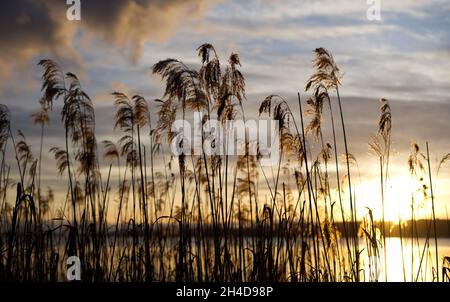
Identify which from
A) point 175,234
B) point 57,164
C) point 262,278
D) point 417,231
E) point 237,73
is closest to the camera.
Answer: point 262,278

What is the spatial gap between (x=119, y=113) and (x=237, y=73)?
2017 mm

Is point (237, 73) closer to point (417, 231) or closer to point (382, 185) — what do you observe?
point (382, 185)

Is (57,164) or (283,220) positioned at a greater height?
(57,164)

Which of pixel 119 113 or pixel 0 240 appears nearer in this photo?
pixel 0 240

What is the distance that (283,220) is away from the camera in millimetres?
6141

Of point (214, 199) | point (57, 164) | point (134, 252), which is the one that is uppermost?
point (57, 164)

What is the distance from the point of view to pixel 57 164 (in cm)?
838
